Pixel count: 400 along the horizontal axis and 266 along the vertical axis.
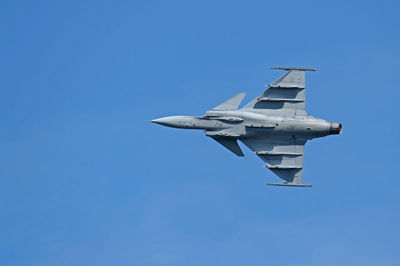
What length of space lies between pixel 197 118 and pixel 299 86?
8.16m

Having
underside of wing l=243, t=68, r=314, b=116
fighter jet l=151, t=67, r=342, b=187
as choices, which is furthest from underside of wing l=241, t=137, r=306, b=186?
underside of wing l=243, t=68, r=314, b=116

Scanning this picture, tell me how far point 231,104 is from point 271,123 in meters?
3.55

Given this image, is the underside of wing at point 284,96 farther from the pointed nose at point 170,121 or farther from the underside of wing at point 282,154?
the pointed nose at point 170,121

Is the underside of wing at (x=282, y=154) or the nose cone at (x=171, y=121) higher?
the nose cone at (x=171, y=121)

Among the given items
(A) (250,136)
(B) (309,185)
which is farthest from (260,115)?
(B) (309,185)

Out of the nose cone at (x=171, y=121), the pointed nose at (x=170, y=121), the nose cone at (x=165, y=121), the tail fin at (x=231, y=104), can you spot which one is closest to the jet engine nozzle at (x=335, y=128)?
the tail fin at (x=231, y=104)

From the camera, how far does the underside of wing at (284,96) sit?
59.4 meters

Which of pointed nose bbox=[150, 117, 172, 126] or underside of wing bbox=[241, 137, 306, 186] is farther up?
pointed nose bbox=[150, 117, 172, 126]

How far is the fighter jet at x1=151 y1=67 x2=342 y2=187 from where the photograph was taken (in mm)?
58906

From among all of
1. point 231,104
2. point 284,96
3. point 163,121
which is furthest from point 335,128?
point 163,121

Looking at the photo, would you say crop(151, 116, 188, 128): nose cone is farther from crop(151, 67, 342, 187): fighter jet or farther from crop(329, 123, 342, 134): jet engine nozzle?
crop(329, 123, 342, 134): jet engine nozzle

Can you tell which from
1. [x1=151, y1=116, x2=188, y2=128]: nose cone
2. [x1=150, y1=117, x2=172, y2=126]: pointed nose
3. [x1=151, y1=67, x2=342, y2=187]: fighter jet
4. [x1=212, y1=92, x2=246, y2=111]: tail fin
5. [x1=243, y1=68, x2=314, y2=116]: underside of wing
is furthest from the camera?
[x1=150, y1=117, x2=172, y2=126]: pointed nose

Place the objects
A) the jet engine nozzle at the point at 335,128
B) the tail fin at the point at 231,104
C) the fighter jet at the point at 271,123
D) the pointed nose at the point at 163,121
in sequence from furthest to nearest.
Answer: the pointed nose at the point at 163,121 < the tail fin at the point at 231,104 < the fighter jet at the point at 271,123 < the jet engine nozzle at the point at 335,128

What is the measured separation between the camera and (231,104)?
60000 mm
